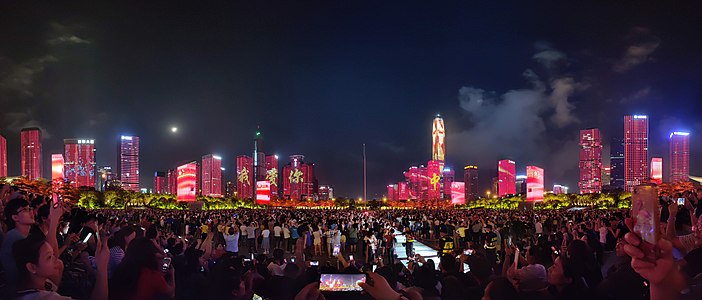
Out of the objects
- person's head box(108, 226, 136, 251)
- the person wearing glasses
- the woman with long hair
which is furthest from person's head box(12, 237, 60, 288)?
person's head box(108, 226, 136, 251)

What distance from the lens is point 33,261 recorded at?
3.39m

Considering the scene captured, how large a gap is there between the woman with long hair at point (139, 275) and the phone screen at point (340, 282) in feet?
7.76

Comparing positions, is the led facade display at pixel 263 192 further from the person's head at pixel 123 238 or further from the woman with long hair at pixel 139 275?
the woman with long hair at pixel 139 275

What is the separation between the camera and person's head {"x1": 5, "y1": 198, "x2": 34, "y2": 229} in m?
6.25

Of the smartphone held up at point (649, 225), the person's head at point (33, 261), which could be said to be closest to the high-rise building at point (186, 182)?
the person's head at point (33, 261)

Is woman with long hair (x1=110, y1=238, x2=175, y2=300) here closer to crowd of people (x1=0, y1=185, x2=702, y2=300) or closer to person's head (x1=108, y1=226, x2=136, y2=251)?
crowd of people (x1=0, y1=185, x2=702, y2=300)

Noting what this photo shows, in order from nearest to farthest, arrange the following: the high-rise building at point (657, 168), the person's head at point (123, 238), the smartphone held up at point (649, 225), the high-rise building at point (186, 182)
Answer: the smartphone held up at point (649, 225) < the person's head at point (123, 238) < the high-rise building at point (186, 182) < the high-rise building at point (657, 168)

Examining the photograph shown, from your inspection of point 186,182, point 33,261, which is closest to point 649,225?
point 33,261

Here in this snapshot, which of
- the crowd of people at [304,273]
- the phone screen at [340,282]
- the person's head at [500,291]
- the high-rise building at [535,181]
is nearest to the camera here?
the crowd of people at [304,273]

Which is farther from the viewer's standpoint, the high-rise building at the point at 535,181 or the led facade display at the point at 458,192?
the led facade display at the point at 458,192

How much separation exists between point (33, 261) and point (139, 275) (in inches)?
29.8

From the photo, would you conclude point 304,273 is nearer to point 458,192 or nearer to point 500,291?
point 500,291

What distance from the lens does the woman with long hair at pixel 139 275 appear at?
394 cm

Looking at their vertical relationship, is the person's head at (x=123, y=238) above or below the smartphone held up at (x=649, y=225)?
below
